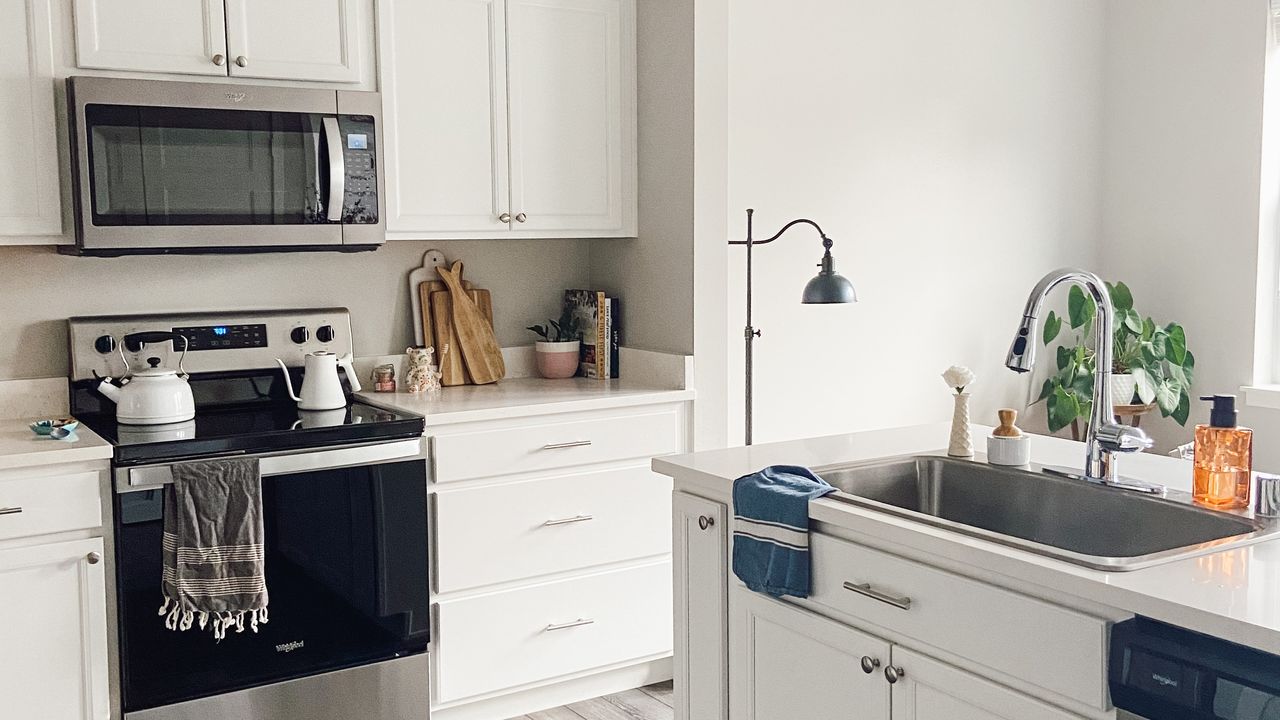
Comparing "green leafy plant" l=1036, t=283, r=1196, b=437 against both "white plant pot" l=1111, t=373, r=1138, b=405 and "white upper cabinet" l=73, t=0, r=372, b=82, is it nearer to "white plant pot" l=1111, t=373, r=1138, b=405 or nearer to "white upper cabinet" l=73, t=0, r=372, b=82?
"white plant pot" l=1111, t=373, r=1138, b=405

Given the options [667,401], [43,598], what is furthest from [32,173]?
[667,401]

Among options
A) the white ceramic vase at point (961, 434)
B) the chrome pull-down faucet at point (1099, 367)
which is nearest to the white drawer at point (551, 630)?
the white ceramic vase at point (961, 434)

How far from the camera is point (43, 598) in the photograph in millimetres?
2553

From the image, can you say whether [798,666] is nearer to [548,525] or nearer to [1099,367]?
[1099,367]

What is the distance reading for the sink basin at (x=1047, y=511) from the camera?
1.71 m

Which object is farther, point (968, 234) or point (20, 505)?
point (968, 234)

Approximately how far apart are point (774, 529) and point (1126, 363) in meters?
2.71

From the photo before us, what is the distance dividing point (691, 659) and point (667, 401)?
1.18m

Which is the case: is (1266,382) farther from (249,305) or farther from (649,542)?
(249,305)

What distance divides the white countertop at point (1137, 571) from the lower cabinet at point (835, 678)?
17 cm

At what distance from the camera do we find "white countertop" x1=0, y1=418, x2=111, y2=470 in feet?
8.19

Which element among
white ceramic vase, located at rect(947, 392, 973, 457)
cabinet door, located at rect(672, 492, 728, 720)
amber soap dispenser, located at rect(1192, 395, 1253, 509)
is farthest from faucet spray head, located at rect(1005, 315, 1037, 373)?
cabinet door, located at rect(672, 492, 728, 720)

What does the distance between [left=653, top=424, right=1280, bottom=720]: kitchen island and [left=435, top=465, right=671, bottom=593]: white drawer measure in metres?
0.86

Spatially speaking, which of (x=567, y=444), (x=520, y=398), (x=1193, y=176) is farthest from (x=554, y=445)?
(x=1193, y=176)
